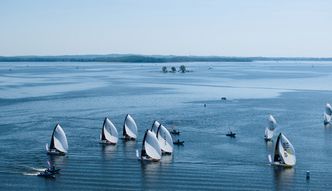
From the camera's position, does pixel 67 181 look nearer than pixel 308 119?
Yes

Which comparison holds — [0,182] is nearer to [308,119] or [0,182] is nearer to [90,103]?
[308,119]

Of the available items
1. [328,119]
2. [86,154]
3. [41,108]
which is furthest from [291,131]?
[41,108]

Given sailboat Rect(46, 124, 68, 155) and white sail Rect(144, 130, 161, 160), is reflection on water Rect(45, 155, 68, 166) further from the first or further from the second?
white sail Rect(144, 130, 161, 160)

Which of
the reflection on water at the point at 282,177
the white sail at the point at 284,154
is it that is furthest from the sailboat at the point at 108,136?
the reflection on water at the point at 282,177

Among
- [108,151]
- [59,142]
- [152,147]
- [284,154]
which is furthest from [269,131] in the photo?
[59,142]

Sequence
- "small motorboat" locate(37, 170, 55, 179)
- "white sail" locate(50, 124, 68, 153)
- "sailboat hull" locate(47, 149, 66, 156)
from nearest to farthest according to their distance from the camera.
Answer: "small motorboat" locate(37, 170, 55, 179) < "sailboat hull" locate(47, 149, 66, 156) < "white sail" locate(50, 124, 68, 153)

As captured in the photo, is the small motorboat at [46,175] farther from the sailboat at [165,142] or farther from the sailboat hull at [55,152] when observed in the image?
the sailboat at [165,142]

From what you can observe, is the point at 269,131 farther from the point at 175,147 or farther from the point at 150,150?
the point at 150,150

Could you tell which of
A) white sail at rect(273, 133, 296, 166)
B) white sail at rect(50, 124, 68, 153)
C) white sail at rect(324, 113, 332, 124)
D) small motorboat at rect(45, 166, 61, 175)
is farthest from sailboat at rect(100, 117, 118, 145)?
white sail at rect(324, 113, 332, 124)

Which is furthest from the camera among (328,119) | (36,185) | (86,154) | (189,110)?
(189,110)
